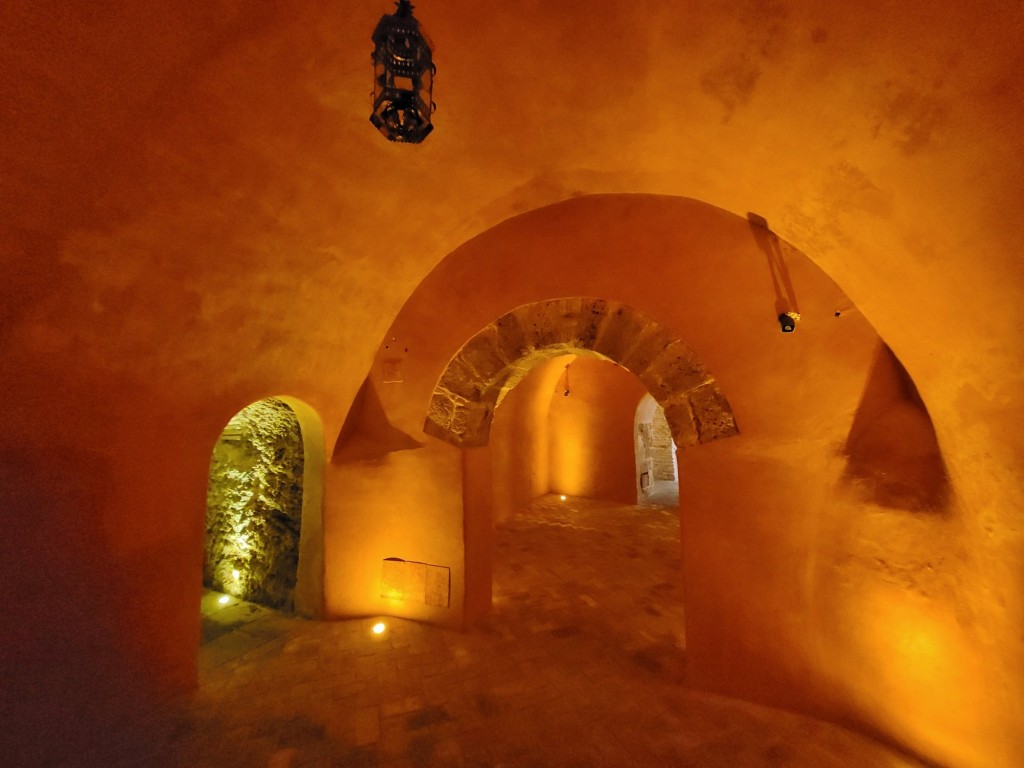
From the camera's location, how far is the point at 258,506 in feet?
15.1

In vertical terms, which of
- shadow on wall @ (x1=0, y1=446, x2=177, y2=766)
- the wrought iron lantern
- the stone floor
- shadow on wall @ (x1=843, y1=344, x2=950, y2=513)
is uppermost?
the wrought iron lantern

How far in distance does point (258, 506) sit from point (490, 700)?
304cm

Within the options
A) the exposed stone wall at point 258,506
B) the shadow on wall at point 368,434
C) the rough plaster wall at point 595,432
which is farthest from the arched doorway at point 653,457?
the exposed stone wall at point 258,506

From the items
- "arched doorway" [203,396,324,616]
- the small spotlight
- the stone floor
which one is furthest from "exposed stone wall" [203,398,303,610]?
the small spotlight

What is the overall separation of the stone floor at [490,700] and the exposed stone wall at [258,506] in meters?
0.27

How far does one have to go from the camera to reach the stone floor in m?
2.63

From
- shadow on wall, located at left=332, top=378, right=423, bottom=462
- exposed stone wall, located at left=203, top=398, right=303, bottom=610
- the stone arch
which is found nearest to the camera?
the stone arch

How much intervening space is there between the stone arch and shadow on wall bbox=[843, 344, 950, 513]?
0.72 m

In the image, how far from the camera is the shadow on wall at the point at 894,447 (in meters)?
2.48

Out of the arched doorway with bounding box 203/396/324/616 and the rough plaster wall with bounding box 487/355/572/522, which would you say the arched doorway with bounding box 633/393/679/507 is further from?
the arched doorway with bounding box 203/396/324/616

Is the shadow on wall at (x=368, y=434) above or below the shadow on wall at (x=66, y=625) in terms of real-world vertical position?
above

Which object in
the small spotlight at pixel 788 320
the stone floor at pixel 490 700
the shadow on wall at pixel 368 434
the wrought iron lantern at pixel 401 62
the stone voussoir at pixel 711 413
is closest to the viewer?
the wrought iron lantern at pixel 401 62

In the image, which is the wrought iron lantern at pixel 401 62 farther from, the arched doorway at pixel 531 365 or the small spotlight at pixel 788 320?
the small spotlight at pixel 788 320

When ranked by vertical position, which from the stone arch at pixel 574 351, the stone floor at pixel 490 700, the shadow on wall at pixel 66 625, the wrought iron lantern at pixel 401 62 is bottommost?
the stone floor at pixel 490 700
